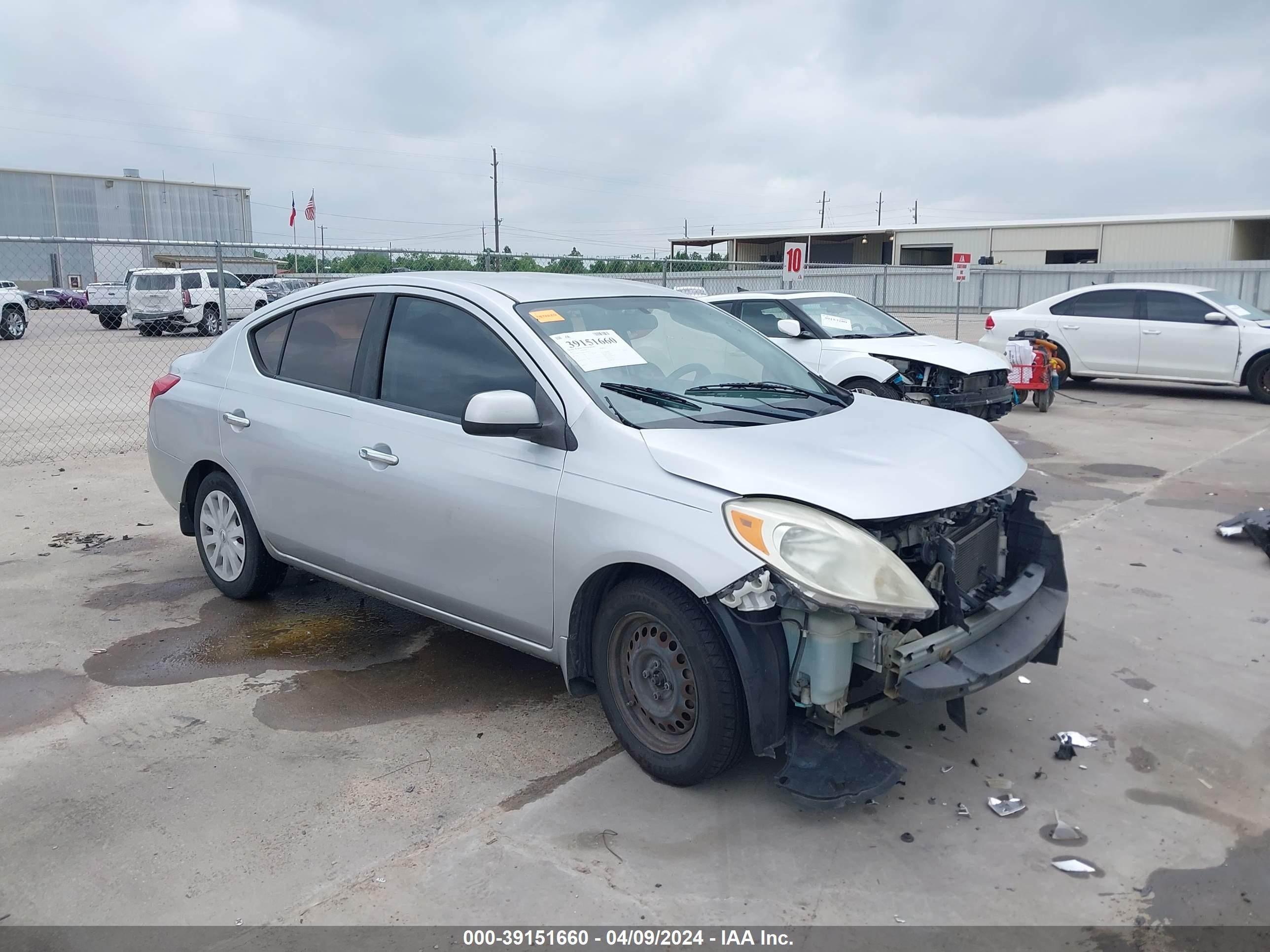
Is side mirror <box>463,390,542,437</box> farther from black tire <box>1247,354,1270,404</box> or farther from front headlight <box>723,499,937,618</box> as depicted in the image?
black tire <box>1247,354,1270,404</box>

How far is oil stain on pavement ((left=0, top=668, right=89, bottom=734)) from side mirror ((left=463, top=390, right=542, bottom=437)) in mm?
2266

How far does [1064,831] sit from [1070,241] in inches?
1650

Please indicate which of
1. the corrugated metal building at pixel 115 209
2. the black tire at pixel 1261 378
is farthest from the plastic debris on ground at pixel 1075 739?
the corrugated metal building at pixel 115 209

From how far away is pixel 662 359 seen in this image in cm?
434

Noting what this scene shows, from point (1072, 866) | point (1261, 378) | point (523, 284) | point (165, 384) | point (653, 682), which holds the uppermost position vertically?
point (523, 284)

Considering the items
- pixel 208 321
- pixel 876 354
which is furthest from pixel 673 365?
pixel 208 321

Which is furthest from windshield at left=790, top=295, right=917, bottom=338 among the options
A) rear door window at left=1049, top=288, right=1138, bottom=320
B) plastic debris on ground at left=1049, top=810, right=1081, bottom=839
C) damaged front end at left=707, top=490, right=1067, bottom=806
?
plastic debris on ground at left=1049, top=810, right=1081, bottom=839

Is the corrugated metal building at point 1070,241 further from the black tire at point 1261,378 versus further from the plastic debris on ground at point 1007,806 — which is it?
the plastic debris on ground at point 1007,806

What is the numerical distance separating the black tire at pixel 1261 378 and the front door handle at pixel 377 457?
13405 mm

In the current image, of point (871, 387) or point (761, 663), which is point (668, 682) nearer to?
point (761, 663)

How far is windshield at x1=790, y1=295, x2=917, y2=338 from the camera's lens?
11375mm

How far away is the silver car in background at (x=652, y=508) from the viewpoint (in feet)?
10.9

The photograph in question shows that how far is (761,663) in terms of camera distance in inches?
130

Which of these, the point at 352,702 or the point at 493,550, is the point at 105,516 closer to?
the point at 352,702
